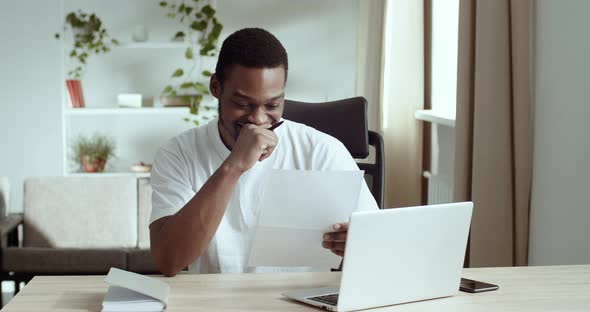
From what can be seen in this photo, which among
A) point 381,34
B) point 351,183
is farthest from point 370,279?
point 381,34

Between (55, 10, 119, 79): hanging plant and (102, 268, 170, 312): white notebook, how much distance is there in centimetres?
389

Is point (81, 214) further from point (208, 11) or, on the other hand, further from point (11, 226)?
point (208, 11)

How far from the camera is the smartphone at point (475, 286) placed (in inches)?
59.0

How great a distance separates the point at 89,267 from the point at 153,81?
6.96 ft

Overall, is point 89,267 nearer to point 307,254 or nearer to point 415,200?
point 415,200

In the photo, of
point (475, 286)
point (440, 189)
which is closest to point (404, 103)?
point (440, 189)

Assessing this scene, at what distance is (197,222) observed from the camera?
167 cm

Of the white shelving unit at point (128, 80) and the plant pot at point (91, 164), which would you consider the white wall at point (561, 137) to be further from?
the plant pot at point (91, 164)

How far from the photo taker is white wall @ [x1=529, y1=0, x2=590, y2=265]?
2.23m

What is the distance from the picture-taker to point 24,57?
17.5 feet

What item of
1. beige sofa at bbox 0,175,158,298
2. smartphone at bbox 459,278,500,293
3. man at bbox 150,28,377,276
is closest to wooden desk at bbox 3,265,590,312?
smartphone at bbox 459,278,500,293

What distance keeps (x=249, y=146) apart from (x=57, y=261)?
2.13 m

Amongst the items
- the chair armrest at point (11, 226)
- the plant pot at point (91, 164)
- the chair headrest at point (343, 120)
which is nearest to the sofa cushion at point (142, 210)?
the chair armrest at point (11, 226)

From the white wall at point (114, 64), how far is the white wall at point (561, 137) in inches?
119
